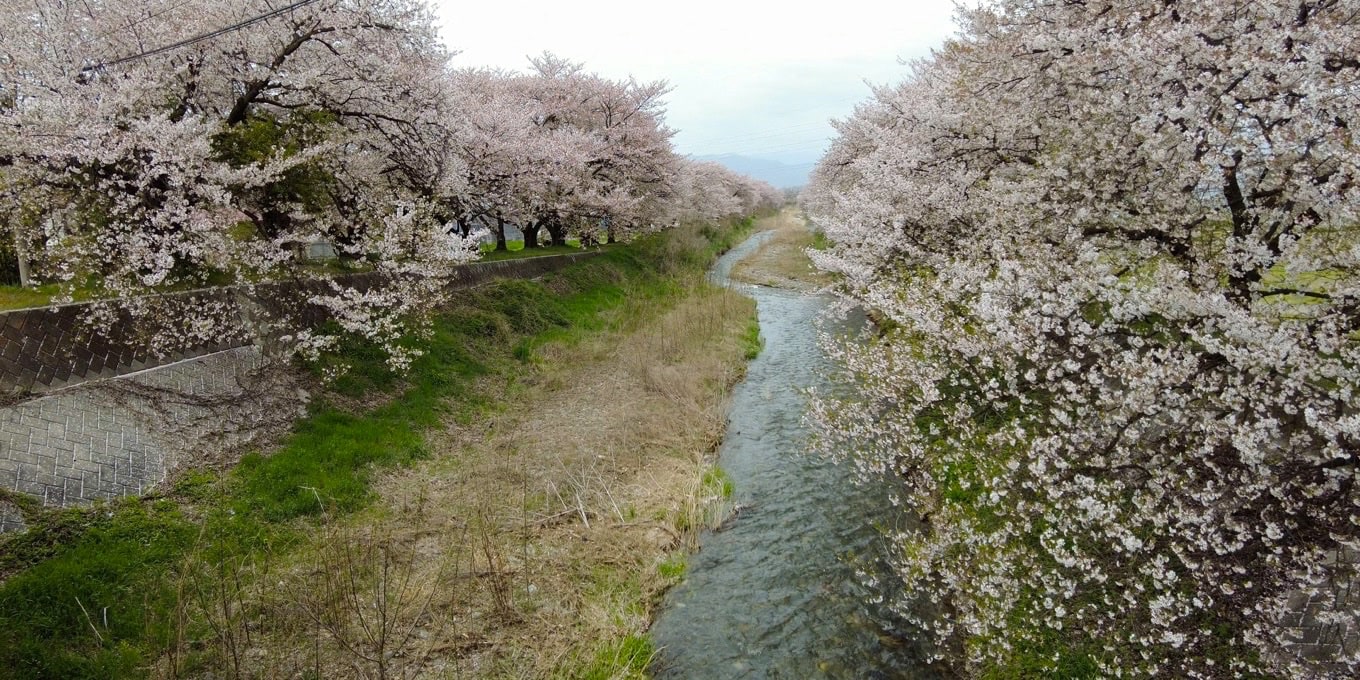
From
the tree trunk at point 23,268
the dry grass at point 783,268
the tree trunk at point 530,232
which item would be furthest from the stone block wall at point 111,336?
the dry grass at point 783,268

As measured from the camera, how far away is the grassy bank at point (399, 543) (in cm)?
645

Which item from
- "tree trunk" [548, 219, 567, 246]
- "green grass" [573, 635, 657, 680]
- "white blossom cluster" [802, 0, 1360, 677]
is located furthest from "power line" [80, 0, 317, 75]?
"tree trunk" [548, 219, 567, 246]

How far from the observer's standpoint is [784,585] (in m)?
8.32

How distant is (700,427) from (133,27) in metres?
→ 12.4

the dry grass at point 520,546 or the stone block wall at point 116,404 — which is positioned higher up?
the stone block wall at point 116,404

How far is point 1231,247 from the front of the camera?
223 inches

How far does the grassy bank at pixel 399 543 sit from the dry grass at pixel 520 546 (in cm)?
4

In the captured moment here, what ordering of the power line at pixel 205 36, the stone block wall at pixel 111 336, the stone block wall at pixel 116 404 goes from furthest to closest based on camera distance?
the power line at pixel 205 36, the stone block wall at pixel 111 336, the stone block wall at pixel 116 404

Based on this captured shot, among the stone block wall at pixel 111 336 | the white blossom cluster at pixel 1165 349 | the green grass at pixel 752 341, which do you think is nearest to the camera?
the white blossom cluster at pixel 1165 349

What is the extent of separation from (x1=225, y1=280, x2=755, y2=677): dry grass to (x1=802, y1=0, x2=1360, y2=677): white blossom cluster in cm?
391

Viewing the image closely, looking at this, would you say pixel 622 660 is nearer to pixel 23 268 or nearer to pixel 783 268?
pixel 23 268

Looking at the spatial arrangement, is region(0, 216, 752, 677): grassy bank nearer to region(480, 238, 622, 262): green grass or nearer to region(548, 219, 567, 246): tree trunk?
region(480, 238, 622, 262): green grass

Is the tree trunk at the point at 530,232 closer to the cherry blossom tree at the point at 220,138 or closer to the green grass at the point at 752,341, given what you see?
the green grass at the point at 752,341

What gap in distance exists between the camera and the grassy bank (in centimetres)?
645
